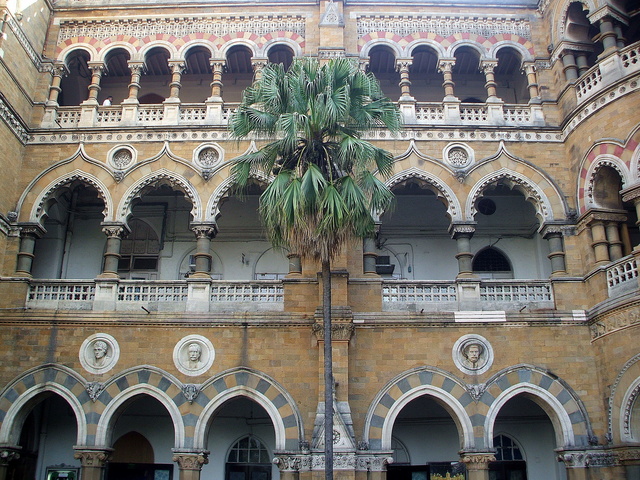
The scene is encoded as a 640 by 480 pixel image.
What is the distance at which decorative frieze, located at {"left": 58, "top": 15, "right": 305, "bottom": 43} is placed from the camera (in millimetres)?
21719

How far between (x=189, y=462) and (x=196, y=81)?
13.2 metres

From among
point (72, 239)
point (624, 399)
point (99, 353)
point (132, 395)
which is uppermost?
point (72, 239)

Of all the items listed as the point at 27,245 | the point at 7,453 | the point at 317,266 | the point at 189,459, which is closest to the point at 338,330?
the point at 317,266

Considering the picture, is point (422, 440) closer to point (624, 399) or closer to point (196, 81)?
point (624, 399)

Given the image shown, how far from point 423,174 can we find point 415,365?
18.3 ft

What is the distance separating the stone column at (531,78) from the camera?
2066cm

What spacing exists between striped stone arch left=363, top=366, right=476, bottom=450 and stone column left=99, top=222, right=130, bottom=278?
8.23 metres

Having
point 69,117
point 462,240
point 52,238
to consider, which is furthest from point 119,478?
point 462,240

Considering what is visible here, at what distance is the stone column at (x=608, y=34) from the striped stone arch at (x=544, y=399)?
9.10 meters

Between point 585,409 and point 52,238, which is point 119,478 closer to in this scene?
point 52,238

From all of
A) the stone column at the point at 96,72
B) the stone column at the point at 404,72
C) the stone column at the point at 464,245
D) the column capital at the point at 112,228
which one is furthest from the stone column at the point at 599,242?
the stone column at the point at 96,72

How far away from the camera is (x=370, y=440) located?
54.6ft

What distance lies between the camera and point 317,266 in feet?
60.0

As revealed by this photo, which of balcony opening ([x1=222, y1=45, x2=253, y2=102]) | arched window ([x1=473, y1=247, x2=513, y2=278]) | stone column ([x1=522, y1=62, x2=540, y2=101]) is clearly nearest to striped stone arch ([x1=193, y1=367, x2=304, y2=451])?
arched window ([x1=473, y1=247, x2=513, y2=278])
